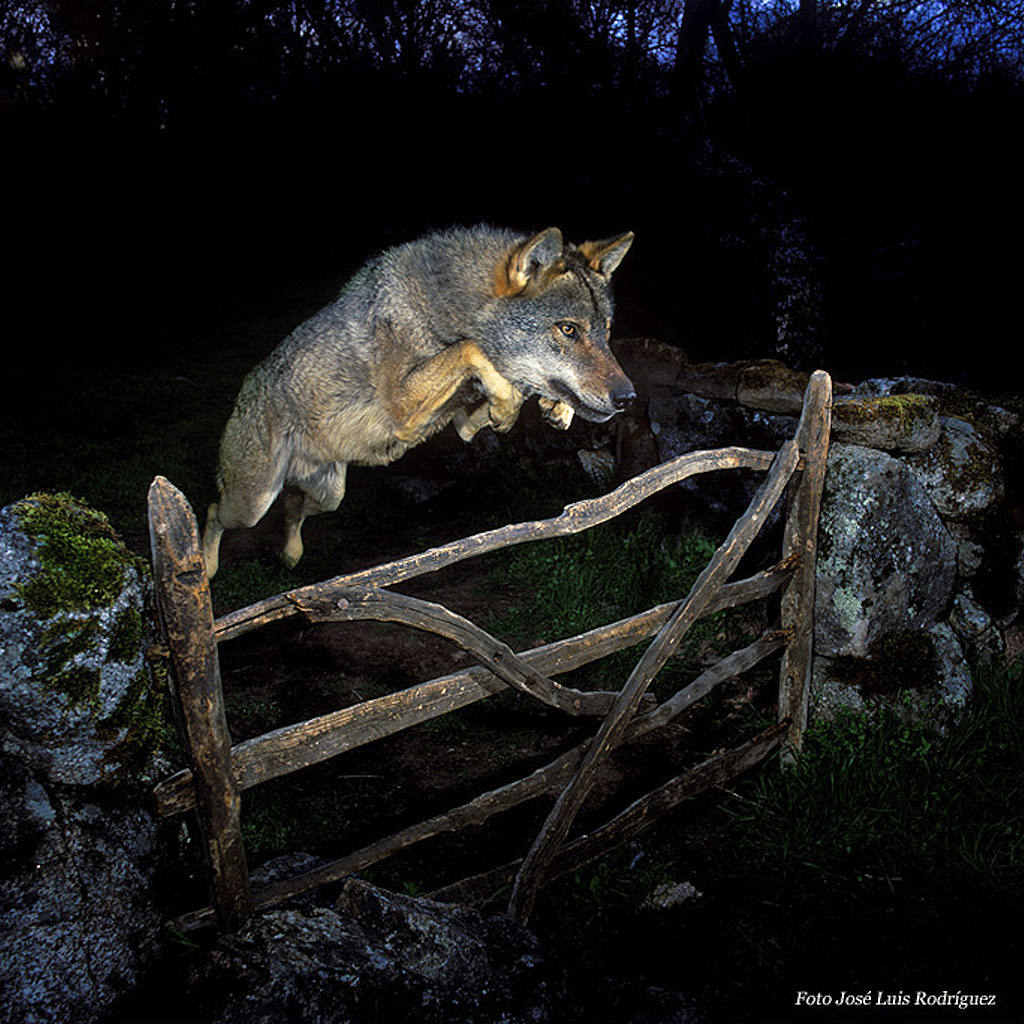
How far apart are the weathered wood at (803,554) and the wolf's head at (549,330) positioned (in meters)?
0.95

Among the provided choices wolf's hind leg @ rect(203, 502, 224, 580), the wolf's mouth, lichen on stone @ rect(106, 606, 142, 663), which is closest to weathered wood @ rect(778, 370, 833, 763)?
the wolf's mouth

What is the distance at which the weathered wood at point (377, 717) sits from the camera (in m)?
2.13

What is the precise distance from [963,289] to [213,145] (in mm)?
9730

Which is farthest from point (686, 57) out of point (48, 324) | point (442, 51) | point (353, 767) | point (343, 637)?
point (48, 324)

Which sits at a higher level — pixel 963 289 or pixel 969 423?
pixel 963 289

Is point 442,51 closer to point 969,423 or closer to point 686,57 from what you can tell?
point 686,57

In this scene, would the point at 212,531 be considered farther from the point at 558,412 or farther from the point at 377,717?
the point at 377,717

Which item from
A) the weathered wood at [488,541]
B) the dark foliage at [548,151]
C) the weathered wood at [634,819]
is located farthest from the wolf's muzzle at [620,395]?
the dark foliage at [548,151]

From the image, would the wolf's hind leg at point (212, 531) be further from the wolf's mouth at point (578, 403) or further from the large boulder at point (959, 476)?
the large boulder at point (959, 476)

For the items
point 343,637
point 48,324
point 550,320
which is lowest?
point 343,637

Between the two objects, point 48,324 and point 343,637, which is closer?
point 343,637

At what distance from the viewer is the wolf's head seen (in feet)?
11.9

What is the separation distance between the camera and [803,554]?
3.65 meters

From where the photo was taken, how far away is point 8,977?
1.57m
